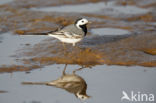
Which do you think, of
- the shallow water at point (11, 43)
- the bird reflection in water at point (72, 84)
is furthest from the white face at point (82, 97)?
the shallow water at point (11, 43)

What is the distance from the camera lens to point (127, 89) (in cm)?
792

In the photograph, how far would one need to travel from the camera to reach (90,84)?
8211mm

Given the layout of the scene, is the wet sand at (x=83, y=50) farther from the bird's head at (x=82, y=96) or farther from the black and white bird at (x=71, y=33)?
the black and white bird at (x=71, y=33)

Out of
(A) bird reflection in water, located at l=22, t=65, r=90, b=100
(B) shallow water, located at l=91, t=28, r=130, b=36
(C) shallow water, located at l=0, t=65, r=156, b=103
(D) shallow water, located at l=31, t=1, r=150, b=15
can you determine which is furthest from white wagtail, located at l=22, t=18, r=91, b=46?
(D) shallow water, located at l=31, t=1, r=150, b=15

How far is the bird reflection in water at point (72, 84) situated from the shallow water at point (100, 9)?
6.14 m

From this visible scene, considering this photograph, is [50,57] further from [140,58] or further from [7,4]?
[7,4]

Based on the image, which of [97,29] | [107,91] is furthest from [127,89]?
[97,29]

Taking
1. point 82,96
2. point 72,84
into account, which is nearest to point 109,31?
point 72,84

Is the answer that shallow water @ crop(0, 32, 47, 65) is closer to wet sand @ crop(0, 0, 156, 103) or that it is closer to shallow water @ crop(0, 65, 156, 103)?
wet sand @ crop(0, 0, 156, 103)

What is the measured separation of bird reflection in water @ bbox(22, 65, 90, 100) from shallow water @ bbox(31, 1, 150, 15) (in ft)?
20.1

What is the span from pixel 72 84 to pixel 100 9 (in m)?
6.95

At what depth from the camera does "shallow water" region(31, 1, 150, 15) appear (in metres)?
14.5

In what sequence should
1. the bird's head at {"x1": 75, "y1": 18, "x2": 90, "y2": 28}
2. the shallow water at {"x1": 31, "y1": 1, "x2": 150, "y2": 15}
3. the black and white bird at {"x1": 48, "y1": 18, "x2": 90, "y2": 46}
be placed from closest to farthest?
the black and white bird at {"x1": 48, "y1": 18, "x2": 90, "y2": 46}
the bird's head at {"x1": 75, "y1": 18, "x2": 90, "y2": 28}
the shallow water at {"x1": 31, "y1": 1, "x2": 150, "y2": 15}

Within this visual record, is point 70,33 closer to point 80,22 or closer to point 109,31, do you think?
A: point 80,22
